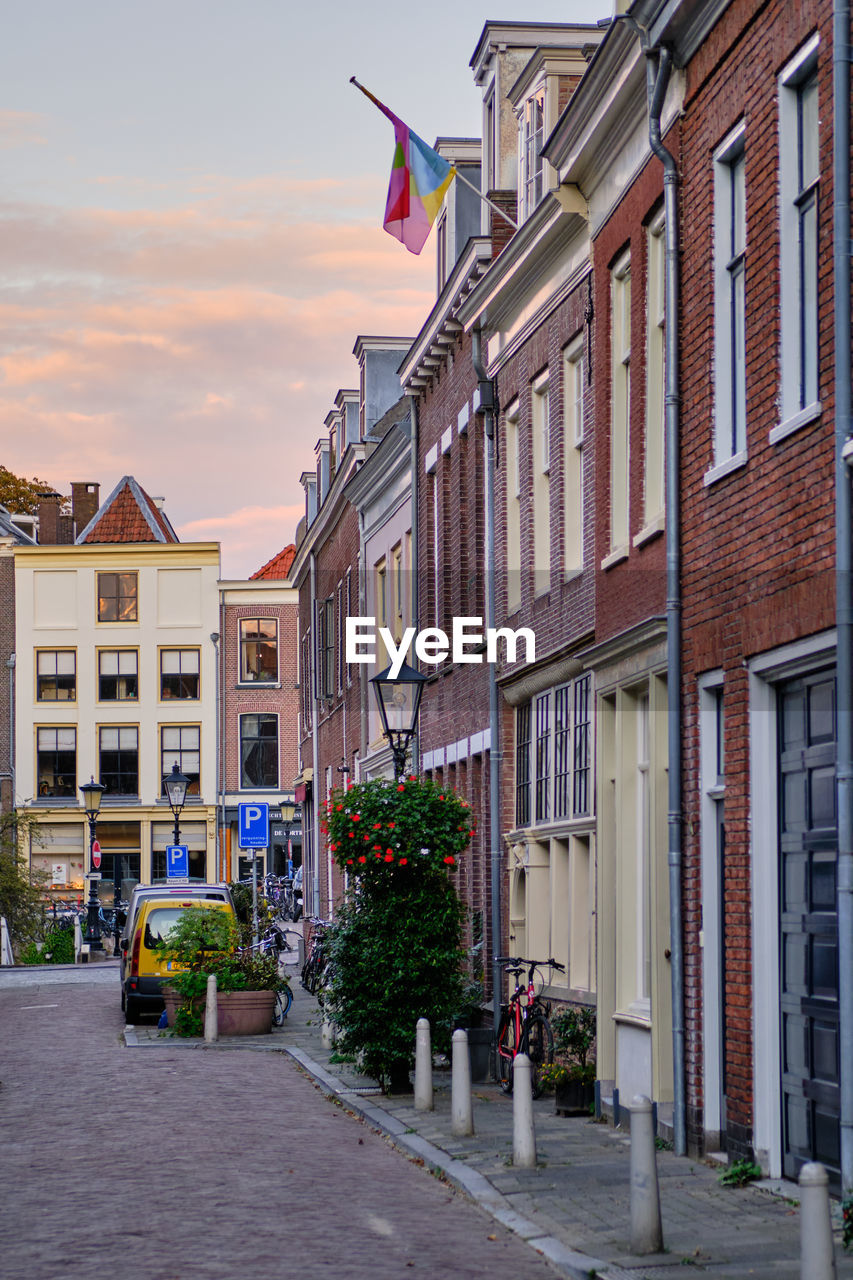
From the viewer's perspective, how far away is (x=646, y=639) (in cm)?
1361

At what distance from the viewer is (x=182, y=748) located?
6931 cm

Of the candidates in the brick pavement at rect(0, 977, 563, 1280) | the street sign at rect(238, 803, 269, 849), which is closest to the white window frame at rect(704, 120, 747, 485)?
the brick pavement at rect(0, 977, 563, 1280)

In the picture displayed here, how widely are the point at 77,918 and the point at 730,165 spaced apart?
3493 centimetres

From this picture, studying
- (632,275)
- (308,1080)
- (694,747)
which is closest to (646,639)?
(694,747)

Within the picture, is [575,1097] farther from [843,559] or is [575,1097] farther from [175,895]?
[175,895]

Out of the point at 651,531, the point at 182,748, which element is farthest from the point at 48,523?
the point at 651,531

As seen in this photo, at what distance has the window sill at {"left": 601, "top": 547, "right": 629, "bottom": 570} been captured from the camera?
14574mm

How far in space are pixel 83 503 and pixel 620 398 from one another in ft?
201

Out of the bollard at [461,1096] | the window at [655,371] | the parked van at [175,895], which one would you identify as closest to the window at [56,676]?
the parked van at [175,895]

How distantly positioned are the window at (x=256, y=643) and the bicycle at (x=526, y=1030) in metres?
52.3

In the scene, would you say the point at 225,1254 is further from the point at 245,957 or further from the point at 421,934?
the point at 245,957

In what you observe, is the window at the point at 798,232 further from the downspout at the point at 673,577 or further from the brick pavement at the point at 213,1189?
the brick pavement at the point at 213,1189

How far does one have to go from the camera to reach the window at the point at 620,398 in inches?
589

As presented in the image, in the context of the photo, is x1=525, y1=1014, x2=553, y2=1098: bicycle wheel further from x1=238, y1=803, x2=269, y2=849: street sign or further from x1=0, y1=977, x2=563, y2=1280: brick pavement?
x1=238, y1=803, x2=269, y2=849: street sign
